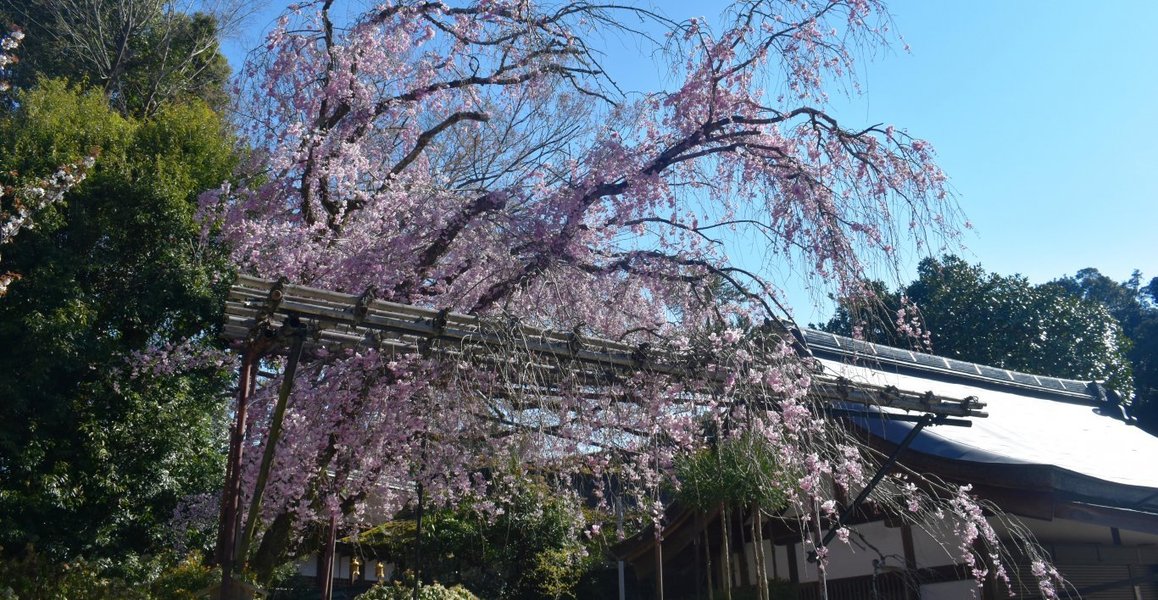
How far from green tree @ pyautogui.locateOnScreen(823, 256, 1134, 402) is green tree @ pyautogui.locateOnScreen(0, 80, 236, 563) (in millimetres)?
13435

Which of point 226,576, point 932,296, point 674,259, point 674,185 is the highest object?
point 932,296

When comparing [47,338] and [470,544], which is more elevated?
[47,338]

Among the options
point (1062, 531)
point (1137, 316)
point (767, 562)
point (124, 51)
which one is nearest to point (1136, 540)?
point (1062, 531)

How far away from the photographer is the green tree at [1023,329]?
19.6 metres

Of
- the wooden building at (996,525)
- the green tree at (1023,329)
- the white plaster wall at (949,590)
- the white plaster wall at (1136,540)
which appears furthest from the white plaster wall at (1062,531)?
the green tree at (1023,329)

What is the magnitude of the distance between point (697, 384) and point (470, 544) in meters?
9.04

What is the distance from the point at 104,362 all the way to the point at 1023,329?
18.1 meters

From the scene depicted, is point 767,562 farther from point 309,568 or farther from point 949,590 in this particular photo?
point 309,568

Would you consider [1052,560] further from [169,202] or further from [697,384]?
[169,202]

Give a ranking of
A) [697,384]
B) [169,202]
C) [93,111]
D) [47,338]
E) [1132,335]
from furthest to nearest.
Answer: [1132,335] → [93,111] → [169,202] → [47,338] → [697,384]

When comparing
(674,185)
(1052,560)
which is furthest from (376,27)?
(1052,560)

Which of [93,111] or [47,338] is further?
[93,111]

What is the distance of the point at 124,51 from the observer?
57.6ft

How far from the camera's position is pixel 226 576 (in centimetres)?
491
